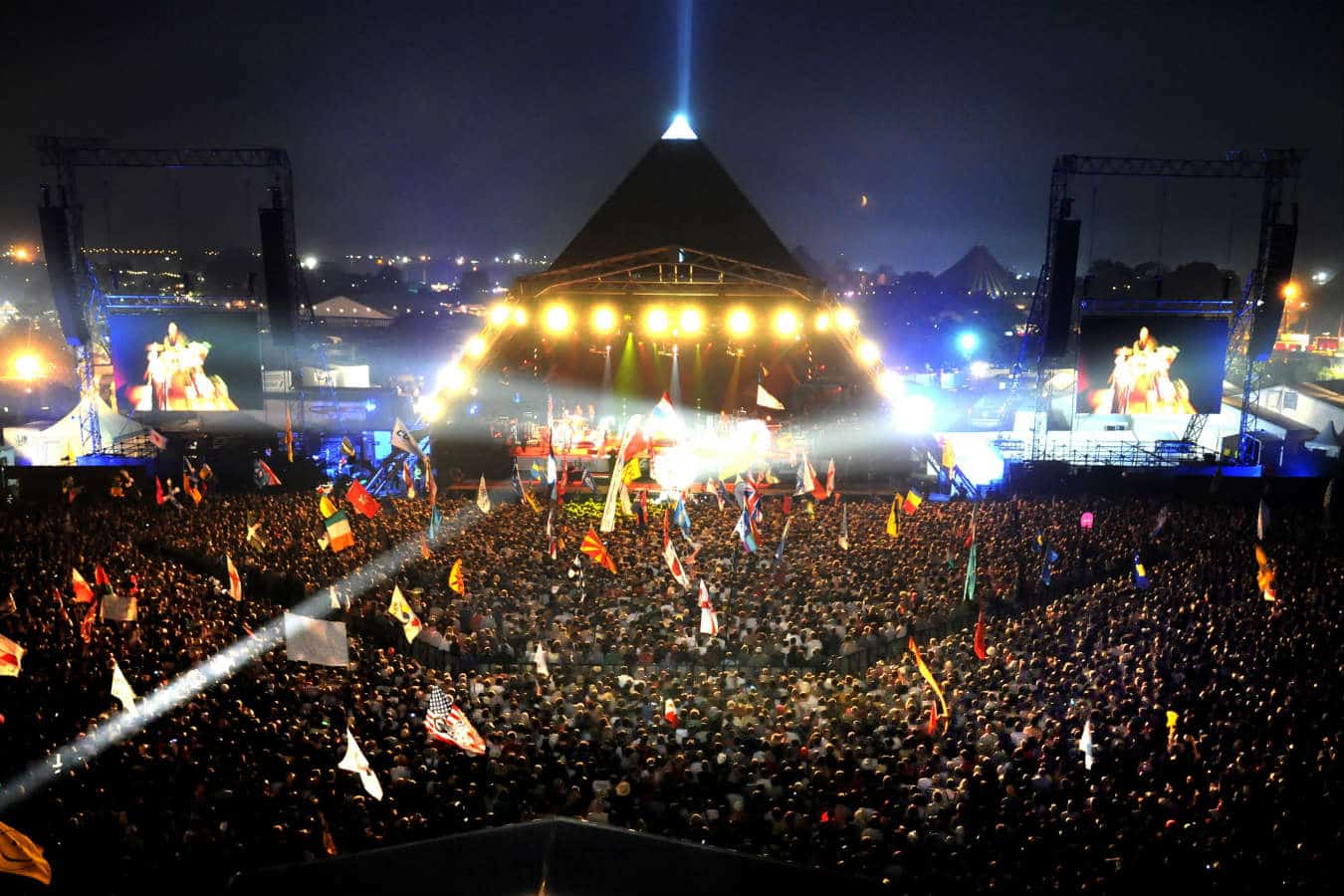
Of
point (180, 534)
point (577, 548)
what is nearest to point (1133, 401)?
point (577, 548)

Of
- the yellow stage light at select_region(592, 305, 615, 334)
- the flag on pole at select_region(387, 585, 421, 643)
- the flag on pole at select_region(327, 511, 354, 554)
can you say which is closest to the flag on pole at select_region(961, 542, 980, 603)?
the flag on pole at select_region(387, 585, 421, 643)

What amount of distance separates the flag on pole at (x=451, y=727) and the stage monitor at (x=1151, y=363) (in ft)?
65.4

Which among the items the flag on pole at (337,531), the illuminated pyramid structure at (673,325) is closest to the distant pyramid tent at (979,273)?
the illuminated pyramid structure at (673,325)

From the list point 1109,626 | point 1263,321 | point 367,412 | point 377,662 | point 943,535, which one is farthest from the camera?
point 367,412

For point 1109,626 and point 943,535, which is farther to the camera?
point 943,535

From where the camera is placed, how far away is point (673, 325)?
24266 millimetres

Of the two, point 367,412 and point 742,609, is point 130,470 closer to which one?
point 367,412

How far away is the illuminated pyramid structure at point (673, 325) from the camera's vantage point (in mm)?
20578

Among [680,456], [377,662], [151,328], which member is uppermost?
[151,328]

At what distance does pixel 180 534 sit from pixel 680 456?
9950mm

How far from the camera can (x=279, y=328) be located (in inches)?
888

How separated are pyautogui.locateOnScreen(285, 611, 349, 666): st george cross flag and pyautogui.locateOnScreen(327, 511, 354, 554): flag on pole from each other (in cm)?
477

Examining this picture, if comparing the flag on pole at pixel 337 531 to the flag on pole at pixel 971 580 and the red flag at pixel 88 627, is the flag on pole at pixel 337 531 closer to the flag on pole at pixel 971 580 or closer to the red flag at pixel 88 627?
the red flag at pixel 88 627

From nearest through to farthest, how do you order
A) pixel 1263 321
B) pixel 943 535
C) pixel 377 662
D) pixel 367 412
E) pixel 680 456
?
pixel 377 662 → pixel 943 535 → pixel 680 456 → pixel 1263 321 → pixel 367 412
